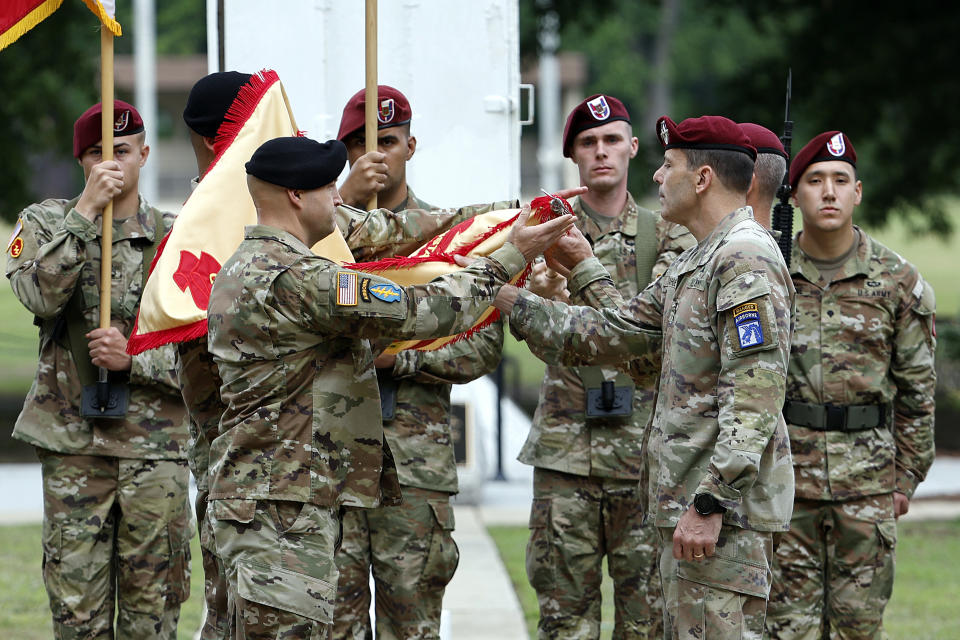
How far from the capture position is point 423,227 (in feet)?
17.1

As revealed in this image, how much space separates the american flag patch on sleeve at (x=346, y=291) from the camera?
4121 millimetres

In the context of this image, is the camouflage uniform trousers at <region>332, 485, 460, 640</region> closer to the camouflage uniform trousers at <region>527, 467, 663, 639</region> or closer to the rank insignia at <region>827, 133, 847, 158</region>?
the camouflage uniform trousers at <region>527, 467, 663, 639</region>

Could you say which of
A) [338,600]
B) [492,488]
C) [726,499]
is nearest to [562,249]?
[726,499]

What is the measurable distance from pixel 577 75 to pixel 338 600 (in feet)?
125

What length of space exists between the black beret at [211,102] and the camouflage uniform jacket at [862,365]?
102 inches

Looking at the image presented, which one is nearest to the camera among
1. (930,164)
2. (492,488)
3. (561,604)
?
(561,604)

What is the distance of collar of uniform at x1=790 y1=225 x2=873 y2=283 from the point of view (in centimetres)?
586

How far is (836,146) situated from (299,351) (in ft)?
9.43

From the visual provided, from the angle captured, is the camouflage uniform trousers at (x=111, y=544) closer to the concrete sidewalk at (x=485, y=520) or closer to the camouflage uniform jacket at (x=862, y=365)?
the concrete sidewalk at (x=485, y=520)

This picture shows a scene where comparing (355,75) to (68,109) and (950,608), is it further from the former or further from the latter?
(68,109)

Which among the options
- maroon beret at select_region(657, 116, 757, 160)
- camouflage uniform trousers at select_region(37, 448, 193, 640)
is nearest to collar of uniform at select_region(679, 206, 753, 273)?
maroon beret at select_region(657, 116, 757, 160)

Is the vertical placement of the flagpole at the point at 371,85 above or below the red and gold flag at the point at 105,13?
below

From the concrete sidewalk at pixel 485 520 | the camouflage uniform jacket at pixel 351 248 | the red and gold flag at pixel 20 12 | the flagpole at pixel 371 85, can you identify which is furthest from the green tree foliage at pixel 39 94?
the camouflage uniform jacket at pixel 351 248

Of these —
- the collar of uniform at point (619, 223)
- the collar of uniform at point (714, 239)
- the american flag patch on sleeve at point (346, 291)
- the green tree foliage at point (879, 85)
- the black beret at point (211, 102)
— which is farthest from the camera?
the green tree foliage at point (879, 85)
